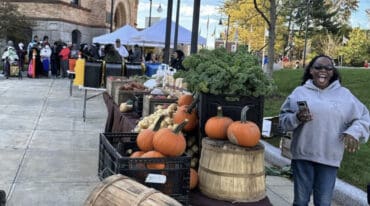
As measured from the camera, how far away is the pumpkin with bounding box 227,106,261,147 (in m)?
3.43

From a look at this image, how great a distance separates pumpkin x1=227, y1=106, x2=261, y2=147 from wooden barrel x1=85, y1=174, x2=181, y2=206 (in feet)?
2.72

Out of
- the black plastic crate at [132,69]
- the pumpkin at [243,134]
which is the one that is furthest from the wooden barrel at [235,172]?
the black plastic crate at [132,69]

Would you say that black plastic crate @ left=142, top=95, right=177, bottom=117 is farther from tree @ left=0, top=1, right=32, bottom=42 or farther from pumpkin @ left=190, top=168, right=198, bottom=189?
tree @ left=0, top=1, right=32, bottom=42

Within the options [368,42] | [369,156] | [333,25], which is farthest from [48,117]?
[333,25]

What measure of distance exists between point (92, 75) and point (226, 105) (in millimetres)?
7179

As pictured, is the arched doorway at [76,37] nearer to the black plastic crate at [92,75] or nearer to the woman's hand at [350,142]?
the black plastic crate at [92,75]

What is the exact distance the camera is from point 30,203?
5230 mm

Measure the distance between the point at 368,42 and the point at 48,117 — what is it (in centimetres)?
5250

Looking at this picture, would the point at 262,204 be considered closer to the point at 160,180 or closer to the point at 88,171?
the point at 160,180

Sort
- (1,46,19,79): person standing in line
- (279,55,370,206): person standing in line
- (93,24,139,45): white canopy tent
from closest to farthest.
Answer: (279,55,370,206): person standing in line → (1,46,19,79): person standing in line → (93,24,139,45): white canopy tent

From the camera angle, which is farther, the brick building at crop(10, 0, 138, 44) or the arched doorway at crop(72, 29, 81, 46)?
the arched doorway at crop(72, 29, 81, 46)

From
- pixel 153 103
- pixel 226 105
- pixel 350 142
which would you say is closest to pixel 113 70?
pixel 153 103

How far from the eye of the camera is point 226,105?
3828 millimetres

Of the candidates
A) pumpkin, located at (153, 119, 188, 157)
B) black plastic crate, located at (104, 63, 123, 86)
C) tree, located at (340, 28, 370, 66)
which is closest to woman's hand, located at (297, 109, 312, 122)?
pumpkin, located at (153, 119, 188, 157)
